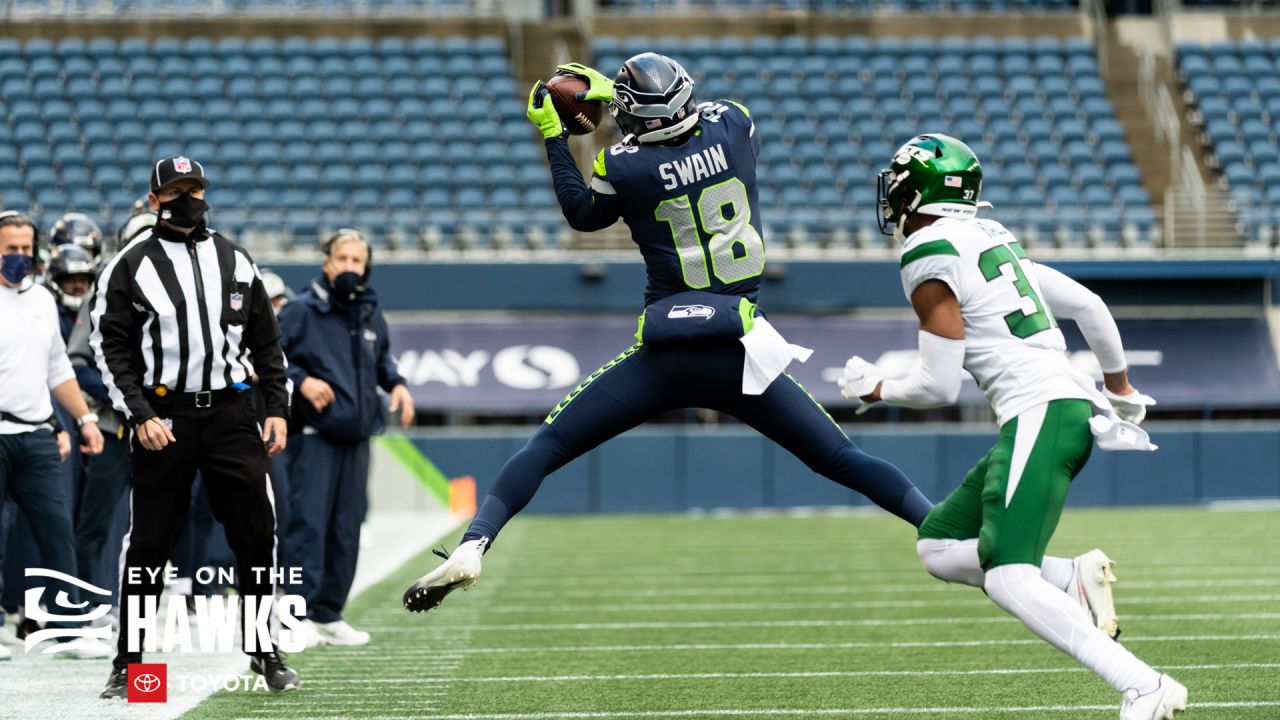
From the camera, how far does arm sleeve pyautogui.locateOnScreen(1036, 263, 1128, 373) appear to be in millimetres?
4879

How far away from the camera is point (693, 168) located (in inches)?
218

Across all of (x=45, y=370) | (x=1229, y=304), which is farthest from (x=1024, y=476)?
(x=1229, y=304)

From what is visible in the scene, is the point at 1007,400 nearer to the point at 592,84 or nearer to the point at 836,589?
the point at 592,84

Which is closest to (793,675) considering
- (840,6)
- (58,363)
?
(58,363)

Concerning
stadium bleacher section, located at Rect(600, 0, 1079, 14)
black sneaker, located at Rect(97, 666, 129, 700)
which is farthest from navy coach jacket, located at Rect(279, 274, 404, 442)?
stadium bleacher section, located at Rect(600, 0, 1079, 14)

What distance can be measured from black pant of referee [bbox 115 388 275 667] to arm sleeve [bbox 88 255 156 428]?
0.12 m

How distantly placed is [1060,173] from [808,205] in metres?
3.34

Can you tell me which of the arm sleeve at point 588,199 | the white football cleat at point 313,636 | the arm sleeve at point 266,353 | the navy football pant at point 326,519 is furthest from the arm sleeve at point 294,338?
the arm sleeve at point 588,199

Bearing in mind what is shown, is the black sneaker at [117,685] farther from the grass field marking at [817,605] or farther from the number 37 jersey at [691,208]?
the grass field marking at [817,605]

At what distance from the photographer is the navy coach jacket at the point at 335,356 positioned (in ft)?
24.7

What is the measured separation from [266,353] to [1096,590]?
2977mm

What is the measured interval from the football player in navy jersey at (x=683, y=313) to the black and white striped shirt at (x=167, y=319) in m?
1.10

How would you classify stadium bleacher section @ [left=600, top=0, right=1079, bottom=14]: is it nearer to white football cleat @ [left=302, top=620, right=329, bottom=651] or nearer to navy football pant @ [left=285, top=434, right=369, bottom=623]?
navy football pant @ [left=285, top=434, right=369, bottom=623]

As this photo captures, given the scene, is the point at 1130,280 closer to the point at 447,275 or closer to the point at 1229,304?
the point at 1229,304
